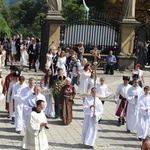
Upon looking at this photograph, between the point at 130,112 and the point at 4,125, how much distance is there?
3568 mm

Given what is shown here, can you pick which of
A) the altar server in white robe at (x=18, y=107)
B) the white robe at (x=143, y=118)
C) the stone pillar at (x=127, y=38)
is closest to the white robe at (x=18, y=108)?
the altar server in white robe at (x=18, y=107)

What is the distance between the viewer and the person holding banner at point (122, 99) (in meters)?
16.0

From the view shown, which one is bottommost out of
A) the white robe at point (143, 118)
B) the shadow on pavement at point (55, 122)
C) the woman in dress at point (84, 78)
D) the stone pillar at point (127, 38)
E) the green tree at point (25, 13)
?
the shadow on pavement at point (55, 122)

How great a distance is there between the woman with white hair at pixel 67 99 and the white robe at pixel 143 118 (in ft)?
7.29

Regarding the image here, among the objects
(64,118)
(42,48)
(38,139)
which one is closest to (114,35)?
(42,48)

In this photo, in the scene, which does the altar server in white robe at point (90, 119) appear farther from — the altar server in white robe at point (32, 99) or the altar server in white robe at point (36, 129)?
the altar server in white robe at point (36, 129)

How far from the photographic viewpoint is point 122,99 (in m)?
16.2

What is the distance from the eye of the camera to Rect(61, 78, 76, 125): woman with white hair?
15.8m

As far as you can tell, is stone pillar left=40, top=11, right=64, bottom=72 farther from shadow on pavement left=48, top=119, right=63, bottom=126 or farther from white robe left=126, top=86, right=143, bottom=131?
white robe left=126, top=86, right=143, bottom=131

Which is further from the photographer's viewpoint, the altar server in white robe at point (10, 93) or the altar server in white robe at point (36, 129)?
the altar server in white robe at point (10, 93)

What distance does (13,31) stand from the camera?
317 ft

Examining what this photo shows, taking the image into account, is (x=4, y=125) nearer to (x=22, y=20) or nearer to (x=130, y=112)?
(x=130, y=112)

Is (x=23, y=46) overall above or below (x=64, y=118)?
above

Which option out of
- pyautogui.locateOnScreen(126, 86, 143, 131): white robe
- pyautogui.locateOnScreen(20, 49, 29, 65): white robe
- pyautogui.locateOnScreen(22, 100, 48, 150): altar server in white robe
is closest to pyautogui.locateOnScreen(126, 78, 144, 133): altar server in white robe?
pyautogui.locateOnScreen(126, 86, 143, 131): white robe
